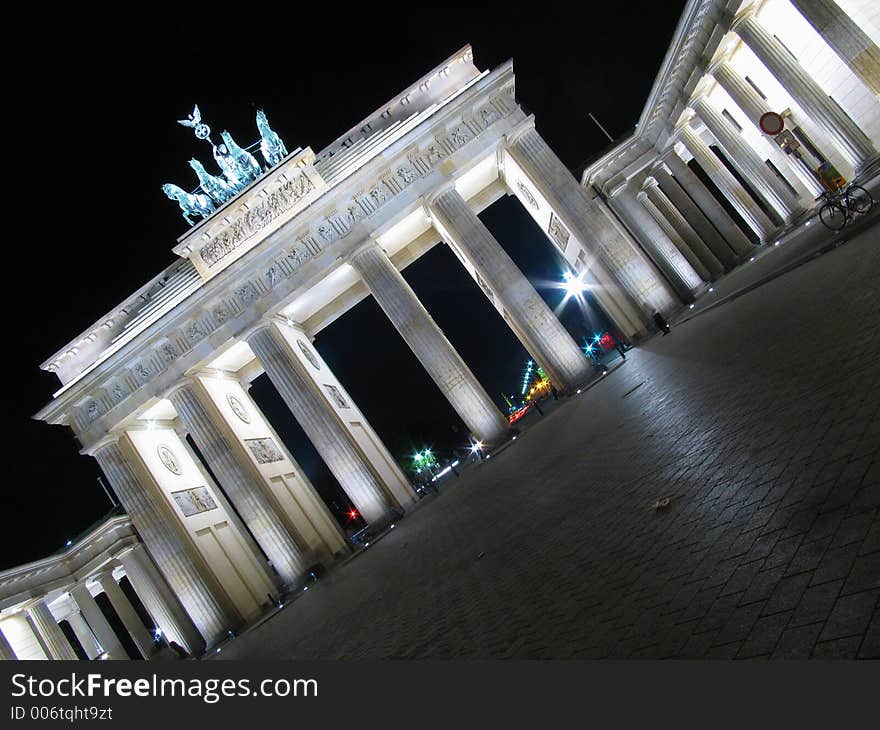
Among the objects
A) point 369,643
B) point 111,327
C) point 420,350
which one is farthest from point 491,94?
point 369,643

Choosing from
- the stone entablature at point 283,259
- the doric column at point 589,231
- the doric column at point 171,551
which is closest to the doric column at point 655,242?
the doric column at point 589,231

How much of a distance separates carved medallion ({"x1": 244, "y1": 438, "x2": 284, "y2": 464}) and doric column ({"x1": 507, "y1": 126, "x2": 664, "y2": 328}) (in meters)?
18.0

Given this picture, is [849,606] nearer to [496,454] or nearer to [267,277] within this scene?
[496,454]

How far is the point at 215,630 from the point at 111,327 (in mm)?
16093

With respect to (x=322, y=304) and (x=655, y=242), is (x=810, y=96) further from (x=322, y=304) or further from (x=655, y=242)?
(x=322, y=304)

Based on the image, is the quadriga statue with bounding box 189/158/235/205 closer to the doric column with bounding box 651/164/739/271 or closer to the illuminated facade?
the illuminated facade

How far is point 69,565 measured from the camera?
1239 inches

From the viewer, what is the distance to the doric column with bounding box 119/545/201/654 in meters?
25.6

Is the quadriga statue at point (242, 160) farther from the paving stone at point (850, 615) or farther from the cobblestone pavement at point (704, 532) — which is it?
the paving stone at point (850, 615)

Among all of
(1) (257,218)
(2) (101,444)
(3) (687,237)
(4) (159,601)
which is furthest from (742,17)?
(4) (159,601)

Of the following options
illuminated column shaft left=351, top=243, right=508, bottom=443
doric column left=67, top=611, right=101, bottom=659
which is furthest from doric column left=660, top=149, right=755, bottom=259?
doric column left=67, top=611, right=101, bottom=659

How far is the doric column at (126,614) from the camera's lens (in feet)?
111

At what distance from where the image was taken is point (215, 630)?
22734 millimetres

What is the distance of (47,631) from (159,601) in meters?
6.80
